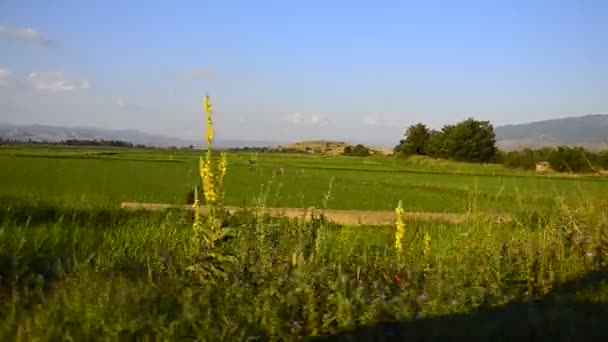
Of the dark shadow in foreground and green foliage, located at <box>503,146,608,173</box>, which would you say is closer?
the dark shadow in foreground

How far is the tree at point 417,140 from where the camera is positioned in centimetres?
8256

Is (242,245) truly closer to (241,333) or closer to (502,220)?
(241,333)

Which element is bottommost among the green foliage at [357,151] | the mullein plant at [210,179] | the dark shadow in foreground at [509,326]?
the green foliage at [357,151]

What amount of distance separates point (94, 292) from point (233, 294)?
999 millimetres

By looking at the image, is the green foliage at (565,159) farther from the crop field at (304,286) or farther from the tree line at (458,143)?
the crop field at (304,286)

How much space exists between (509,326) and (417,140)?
80705mm

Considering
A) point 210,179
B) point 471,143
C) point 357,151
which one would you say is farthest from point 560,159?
point 357,151

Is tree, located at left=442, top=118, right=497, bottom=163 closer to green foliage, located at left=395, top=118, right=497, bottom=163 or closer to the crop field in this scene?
green foliage, located at left=395, top=118, right=497, bottom=163

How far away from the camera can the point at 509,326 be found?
4.26m

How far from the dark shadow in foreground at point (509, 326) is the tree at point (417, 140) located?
77918 millimetres

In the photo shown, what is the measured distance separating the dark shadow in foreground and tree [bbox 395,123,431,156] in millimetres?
77918

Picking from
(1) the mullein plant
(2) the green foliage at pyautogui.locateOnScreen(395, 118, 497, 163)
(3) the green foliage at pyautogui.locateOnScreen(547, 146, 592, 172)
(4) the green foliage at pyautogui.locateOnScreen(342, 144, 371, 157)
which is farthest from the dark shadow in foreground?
(4) the green foliage at pyautogui.locateOnScreen(342, 144, 371, 157)

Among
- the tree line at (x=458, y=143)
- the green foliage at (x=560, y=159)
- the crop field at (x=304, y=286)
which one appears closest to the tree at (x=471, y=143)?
the tree line at (x=458, y=143)

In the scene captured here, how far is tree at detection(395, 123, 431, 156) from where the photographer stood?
82.6m
